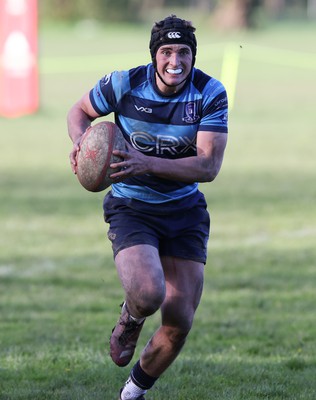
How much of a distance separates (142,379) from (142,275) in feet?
2.53

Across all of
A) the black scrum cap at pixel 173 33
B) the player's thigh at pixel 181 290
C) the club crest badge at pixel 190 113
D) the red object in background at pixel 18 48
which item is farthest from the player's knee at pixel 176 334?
the red object in background at pixel 18 48

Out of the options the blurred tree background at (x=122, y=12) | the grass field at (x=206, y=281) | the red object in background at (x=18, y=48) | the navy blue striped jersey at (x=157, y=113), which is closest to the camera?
the navy blue striped jersey at (x=157, y=113)

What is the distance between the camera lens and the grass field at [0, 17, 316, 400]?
22.1 ft

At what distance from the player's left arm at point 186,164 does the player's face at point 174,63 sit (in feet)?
1.10

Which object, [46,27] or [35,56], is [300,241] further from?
[46,27]

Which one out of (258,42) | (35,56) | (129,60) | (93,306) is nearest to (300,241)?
(93,306)

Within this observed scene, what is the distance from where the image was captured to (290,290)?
31.5 feet

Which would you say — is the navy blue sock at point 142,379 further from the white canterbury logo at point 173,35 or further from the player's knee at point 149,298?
the white canterbury logo at point 173,35

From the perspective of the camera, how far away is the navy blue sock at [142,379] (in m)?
6.03

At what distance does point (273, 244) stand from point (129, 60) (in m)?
25.6

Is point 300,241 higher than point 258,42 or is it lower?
higher

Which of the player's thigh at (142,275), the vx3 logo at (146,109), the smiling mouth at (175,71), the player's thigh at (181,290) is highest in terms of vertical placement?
the smiling mouth at (175,71)

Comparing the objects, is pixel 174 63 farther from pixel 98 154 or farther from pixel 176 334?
pixel 176 334

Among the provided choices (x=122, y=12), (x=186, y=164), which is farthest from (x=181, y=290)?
(x=122, y=12)
